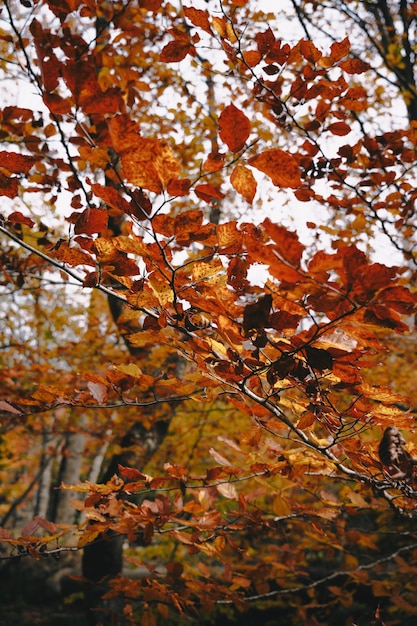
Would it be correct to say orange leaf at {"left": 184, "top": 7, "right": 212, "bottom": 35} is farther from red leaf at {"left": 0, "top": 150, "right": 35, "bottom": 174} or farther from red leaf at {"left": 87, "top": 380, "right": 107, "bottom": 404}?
red leaf at {"left": 87, "top": 380, "right": 107, "bottom": 404}

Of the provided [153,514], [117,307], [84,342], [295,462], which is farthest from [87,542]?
[84,342]

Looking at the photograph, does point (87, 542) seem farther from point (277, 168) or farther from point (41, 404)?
point (277, 168)

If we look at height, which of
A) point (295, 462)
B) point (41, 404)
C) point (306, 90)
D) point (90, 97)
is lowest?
point (295, 462)

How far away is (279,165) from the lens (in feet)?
2.61

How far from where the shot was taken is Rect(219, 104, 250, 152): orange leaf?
2.59 ft

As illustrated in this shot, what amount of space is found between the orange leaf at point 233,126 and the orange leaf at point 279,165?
5 cm

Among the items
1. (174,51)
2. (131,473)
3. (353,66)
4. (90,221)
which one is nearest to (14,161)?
(90,221)

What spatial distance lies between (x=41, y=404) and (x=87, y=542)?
0.54m

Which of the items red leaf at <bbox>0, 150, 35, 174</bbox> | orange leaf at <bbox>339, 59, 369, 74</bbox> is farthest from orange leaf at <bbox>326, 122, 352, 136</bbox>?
red leaf at <bbox>0, 150, 35, 174</bbox>

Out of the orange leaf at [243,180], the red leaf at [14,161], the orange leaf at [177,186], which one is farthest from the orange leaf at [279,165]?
the red leaf at [14,161]

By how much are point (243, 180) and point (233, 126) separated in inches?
4.2

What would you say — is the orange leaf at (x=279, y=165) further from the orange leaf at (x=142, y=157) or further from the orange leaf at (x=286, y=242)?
the orange leaf at (x=286, y=242)

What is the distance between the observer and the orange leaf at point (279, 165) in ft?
2.58

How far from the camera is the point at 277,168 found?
80cm
